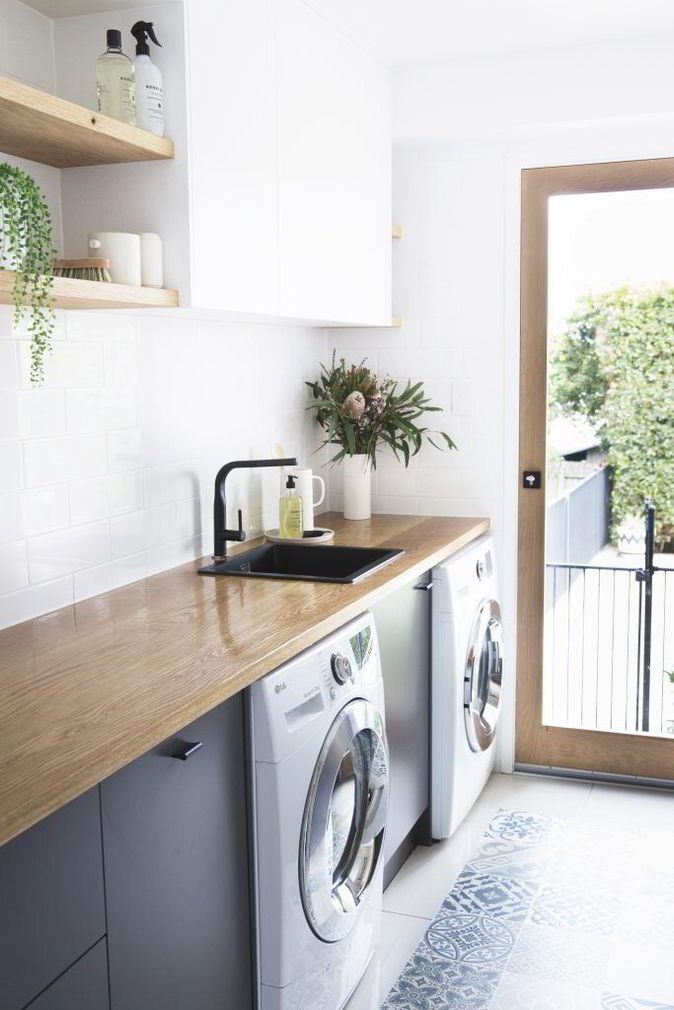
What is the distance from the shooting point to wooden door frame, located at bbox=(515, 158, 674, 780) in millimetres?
3551

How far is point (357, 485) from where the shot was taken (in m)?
3.66

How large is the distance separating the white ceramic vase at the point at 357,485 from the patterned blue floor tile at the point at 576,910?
1.39 metres

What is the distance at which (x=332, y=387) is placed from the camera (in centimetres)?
363

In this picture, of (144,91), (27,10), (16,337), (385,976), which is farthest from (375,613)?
(27,10)

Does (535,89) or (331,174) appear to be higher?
(535,89)

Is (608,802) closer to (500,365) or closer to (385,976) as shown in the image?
(385,976)

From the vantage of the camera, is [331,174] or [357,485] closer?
[331,174]

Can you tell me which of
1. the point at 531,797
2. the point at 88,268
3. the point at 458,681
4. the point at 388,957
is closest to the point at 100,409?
the point at 88,268

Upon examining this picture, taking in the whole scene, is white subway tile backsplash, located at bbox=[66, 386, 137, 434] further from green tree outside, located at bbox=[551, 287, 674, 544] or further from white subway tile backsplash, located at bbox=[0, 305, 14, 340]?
green tree outside, located at bbox=[551, 287, 674, 544]

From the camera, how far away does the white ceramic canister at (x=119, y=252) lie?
210cm

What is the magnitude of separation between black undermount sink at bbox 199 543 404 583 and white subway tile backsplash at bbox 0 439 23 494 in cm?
77

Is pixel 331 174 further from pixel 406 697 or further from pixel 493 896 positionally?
pixel 493 896

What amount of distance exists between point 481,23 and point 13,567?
6.93ft

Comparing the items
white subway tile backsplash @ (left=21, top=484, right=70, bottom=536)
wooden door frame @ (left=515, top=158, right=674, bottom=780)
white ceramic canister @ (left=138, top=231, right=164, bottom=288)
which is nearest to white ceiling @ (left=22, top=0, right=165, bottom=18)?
white ceramic canister @ (left=138, top=231, right=164, bottom=288)
